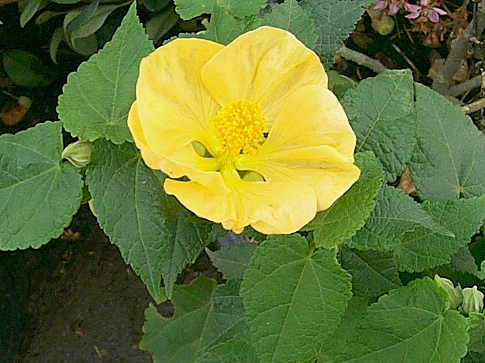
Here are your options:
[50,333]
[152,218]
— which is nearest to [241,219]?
[152,218]

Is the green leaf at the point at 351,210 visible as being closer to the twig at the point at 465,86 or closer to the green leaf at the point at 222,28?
the green leaf at the point at 222,28

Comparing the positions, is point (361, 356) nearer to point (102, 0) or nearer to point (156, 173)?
point (156, 173)

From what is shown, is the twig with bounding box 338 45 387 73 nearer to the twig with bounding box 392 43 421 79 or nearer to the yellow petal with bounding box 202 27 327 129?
the twig with bounding box 392 43 421 79

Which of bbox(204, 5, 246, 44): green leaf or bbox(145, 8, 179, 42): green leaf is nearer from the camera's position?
bbox(204, 5, 246, 44): green leaf

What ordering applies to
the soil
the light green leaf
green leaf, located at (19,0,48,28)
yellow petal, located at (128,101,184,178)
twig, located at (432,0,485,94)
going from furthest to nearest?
the soil
green leaf, located at (19,0,48,28)
twig, located at (432,0,485,94)
the light green leaf
yellow petal, located at (128,101,184,178)

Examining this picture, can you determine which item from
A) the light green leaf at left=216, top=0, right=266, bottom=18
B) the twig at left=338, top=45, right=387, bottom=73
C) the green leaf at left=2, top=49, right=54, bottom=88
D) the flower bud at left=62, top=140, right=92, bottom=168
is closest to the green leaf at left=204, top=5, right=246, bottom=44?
the light green leaf at left=216, top=0, right=266, bottom=18

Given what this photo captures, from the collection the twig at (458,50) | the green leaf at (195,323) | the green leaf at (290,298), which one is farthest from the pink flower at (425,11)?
the green leaf at (290,298)
